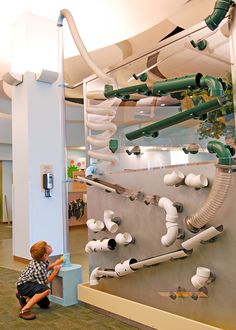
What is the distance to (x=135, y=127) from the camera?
2912mm

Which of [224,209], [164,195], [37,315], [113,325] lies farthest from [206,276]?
[37,315]

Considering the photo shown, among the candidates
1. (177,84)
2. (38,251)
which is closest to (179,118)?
(177,84)

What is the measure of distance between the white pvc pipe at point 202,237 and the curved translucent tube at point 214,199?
7 cm

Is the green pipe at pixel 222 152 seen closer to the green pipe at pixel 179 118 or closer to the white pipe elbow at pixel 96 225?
the green pipe at pixel 179 118

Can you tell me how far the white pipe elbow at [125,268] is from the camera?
2.63 m

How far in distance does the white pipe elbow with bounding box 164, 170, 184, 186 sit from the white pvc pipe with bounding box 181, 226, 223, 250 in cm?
38

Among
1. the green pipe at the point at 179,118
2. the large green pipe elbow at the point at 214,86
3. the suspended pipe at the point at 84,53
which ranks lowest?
the green pipe at the point at 179,118

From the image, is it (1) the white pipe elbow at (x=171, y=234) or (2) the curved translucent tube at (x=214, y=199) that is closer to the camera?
(2) the curved translucent tube at (x=214, y=199)

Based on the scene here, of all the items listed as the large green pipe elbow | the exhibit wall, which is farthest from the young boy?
the large green pipe elbow

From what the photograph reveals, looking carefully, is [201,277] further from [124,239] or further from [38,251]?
[38,251]

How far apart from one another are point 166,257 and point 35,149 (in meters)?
3.11

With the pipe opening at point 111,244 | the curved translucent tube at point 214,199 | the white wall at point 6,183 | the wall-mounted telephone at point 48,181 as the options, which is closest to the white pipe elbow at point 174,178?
the curved translucent tube at point 214,199

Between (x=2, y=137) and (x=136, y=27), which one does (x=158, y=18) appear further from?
(x=2, y=137)

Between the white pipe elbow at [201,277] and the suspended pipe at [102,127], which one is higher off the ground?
the suspended pipe at [102,127]
